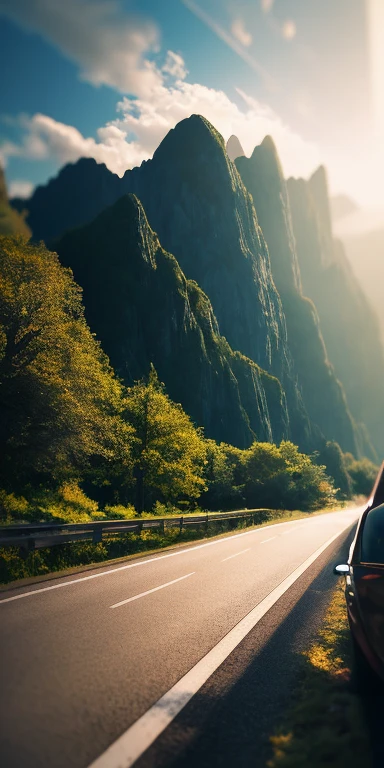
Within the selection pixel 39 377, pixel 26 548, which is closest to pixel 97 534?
pixel 26 548

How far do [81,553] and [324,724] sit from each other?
10.9 m

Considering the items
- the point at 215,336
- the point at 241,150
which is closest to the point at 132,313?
the point at 215,336

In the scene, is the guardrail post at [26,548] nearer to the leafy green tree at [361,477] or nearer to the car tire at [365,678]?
the car tire at [365,678]

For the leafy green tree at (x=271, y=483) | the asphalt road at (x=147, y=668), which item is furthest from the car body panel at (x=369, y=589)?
the leafy green tree at (x=271, y=483)

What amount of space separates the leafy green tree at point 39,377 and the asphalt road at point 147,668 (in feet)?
52.4

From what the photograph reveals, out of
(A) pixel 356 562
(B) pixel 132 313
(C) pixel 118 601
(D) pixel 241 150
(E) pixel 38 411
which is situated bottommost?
(C) pixel 118 601

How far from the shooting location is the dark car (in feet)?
12.6

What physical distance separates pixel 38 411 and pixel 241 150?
196 meters

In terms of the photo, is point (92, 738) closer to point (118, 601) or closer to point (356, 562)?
point (356, 562)

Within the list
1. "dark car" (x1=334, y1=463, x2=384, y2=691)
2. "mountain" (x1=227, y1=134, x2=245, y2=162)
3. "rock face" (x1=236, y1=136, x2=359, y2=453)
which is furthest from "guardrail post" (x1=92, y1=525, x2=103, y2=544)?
"mountain" (x1=227, y1=134, x2=245, y2=162)

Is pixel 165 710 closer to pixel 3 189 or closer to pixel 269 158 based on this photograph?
pixel 3 189

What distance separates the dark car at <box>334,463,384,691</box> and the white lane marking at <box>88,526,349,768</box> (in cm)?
149

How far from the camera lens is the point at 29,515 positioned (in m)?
24.1

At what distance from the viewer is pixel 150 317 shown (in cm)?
9644
